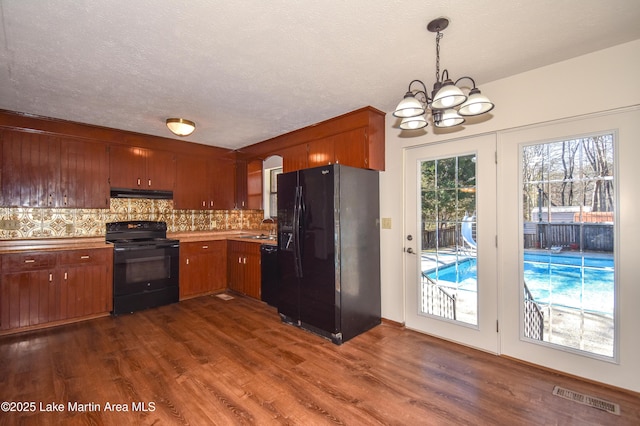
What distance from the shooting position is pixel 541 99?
2424mm

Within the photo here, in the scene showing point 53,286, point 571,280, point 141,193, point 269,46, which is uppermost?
point 269,46

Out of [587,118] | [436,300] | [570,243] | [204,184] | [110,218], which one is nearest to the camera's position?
[587,118]

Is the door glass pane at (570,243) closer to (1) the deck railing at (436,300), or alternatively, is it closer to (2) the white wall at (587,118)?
(2) the white wall at (587,118)

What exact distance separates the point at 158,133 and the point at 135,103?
4.11 feet

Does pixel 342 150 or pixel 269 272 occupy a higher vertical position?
pixel 342 150

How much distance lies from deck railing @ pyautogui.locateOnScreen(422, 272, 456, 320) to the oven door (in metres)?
3.48

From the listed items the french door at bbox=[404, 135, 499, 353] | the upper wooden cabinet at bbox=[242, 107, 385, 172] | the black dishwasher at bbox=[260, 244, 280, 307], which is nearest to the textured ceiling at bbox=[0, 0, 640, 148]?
the upper wooden cabinet at bbox=[242, 107, 385, 172]

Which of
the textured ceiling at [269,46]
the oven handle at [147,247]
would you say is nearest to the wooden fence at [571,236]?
the textured ceiling at [269,46]

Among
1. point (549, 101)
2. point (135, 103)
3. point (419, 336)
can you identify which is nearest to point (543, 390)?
point (419, 336)

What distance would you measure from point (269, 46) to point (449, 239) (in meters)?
2.43

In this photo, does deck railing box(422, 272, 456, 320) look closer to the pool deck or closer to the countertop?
the pool deck

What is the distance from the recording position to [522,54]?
221cm

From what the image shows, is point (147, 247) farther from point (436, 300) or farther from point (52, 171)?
point (436, 300)

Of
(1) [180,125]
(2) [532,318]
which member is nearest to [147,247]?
(1) [180,125]
